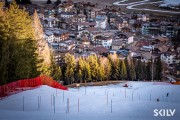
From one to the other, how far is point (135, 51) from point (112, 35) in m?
3.29

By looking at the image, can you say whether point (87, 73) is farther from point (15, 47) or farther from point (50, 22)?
point (50, 22)

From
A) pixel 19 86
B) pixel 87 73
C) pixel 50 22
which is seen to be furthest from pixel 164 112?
pixel 50 22

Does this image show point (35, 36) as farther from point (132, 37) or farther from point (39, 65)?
point (132, 37)

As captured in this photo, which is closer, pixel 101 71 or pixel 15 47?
pixel 15 47

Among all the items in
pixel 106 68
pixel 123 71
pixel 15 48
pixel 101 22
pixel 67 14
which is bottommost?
pixel 123 71

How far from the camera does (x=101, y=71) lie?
9.72 meters

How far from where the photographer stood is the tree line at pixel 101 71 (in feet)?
31.8

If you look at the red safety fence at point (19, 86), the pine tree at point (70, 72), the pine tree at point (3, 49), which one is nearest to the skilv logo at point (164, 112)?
the red safety fence at point (19, 86)

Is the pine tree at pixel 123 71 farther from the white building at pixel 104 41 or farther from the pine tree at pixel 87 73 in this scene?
the white building at pixel 104 41

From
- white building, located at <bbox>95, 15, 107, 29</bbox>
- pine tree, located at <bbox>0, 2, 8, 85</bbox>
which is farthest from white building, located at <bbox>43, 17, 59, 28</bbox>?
pine tree, located at <bbox>0, 2, 8, 85</bbox>

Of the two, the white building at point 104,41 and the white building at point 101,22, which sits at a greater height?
the white building at point 101,22

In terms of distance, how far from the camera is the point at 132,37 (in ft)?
58.6

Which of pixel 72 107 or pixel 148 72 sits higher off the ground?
pixel 72 107

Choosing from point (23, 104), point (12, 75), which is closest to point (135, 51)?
point (12, 75)
